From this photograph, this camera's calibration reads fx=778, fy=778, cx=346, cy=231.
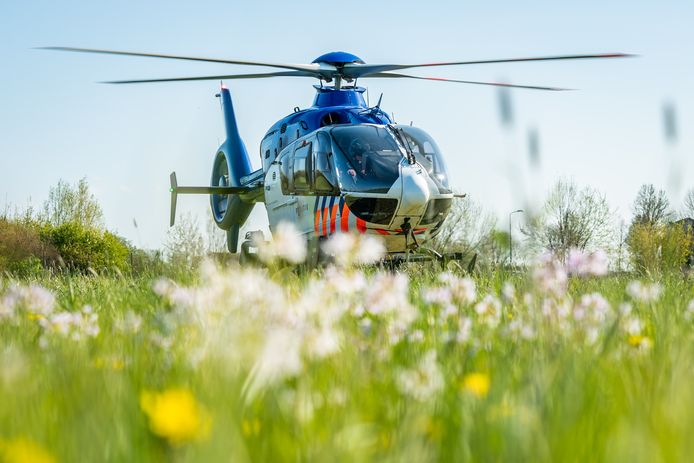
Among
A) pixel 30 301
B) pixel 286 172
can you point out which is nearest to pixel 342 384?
pixel 30 301

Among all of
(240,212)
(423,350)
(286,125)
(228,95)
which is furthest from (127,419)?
(228,95)

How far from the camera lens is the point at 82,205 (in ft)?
148

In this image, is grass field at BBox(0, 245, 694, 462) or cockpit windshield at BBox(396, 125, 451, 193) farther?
cockpit windshield at BBox(396, 125, 451, 193)

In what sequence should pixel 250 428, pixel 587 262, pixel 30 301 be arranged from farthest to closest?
pixel 30 301 → pixel 587 262 → pixel 250 428

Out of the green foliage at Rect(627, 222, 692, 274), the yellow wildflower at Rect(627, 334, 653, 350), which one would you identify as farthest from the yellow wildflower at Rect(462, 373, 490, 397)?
the green foliage at Rect(627, 222, 692, 274)

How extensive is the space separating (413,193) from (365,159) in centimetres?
92

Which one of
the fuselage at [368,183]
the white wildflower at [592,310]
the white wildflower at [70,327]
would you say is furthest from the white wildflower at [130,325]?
the fuselage at [368,183]

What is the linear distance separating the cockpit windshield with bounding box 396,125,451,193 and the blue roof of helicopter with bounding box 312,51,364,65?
120 inches

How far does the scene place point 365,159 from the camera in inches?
462

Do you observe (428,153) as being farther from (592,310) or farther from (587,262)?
(592,310)

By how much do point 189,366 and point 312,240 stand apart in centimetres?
1026

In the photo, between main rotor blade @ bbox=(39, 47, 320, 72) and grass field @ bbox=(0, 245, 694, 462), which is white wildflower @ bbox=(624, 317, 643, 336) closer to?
grass field @ bbox=(0, 245, 694, 462)

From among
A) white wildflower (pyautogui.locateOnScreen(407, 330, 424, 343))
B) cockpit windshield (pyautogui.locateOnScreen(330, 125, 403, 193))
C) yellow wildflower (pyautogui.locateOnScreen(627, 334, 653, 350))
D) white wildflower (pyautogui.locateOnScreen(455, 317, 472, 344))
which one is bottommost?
yellow wildflower (pyautogui.locateOnScreen(627, 334, 653, 350))

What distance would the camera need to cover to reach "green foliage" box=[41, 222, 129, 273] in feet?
105
